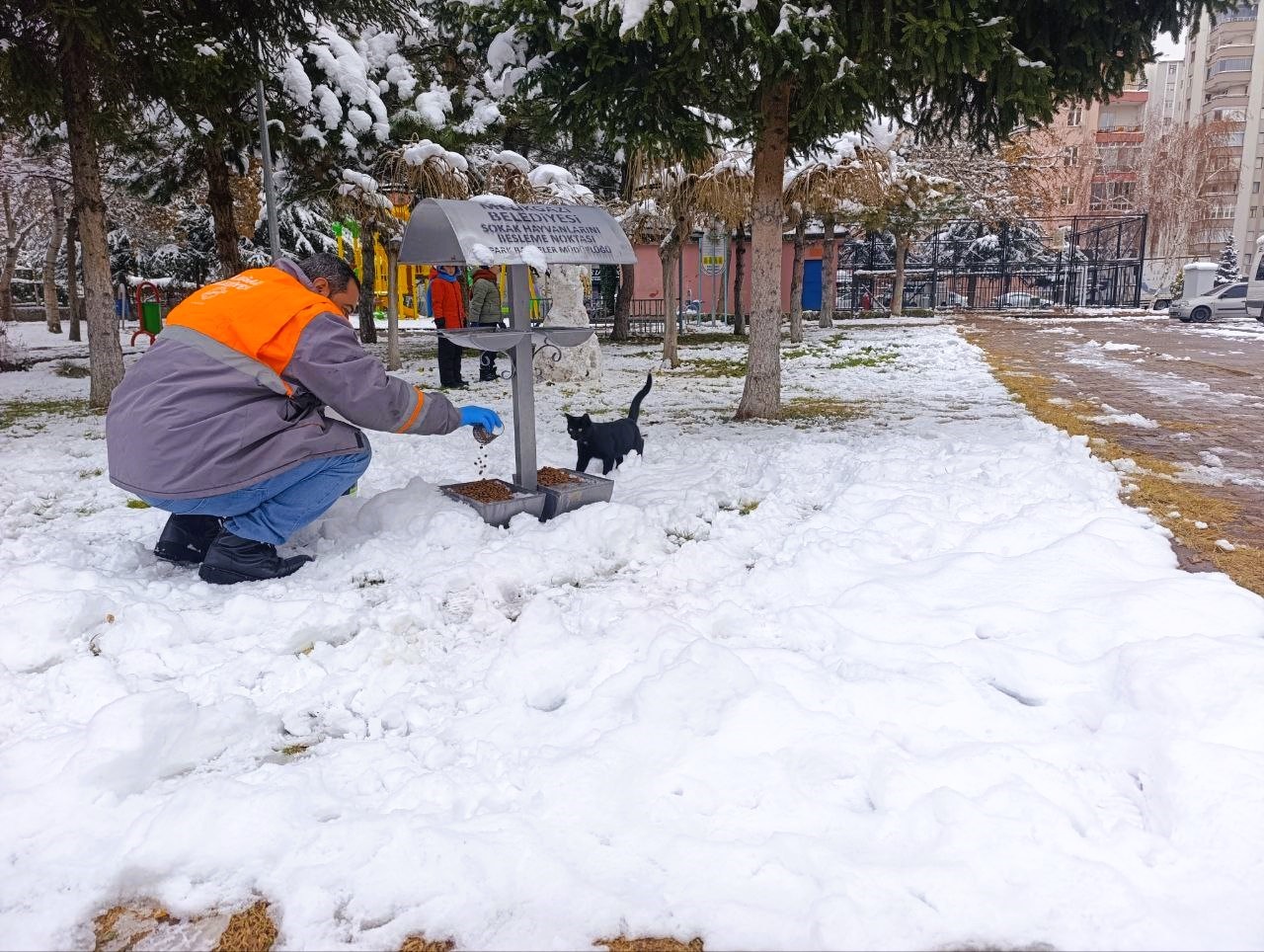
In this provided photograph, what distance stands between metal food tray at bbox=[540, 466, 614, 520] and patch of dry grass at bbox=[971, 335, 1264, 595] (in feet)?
10.2

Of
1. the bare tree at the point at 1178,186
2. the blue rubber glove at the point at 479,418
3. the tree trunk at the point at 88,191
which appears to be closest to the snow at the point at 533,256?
the blue rubber glove at the point at 479,418

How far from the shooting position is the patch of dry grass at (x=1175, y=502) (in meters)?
4.08

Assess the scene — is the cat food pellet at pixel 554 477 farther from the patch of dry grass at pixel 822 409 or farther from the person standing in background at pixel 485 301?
the person standing in background at pixel 485 301

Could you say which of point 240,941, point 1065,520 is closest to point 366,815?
point 240,941

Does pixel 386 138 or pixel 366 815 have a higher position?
pixel 386 138

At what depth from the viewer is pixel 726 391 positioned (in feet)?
37.0

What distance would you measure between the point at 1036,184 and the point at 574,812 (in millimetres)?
43849

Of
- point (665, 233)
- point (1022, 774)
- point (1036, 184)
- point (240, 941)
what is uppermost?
point (1036, 184)

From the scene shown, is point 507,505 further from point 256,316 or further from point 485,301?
point 485,301

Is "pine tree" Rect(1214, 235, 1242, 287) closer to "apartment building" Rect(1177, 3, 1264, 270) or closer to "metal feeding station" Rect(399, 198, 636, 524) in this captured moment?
"apartment building" Rect(1177, 3, 1264, 270)

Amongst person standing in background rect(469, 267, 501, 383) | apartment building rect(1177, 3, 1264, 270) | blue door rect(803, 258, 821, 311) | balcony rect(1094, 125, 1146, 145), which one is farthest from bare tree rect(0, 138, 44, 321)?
balcony rect(1094, 125, 1146, 145)

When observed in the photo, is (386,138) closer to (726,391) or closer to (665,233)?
(665,233)

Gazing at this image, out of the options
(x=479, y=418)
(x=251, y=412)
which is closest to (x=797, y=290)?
(x=479, y=418)

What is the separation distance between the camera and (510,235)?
479cm
